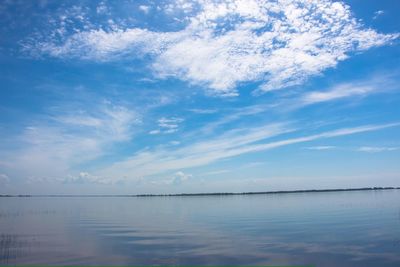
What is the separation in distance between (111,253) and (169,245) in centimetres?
598

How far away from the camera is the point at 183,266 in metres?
24.4

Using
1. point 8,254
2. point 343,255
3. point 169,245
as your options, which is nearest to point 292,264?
point 343,255

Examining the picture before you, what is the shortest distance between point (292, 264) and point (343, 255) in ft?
18.0

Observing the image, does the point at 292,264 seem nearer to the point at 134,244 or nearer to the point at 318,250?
the point at 318,250

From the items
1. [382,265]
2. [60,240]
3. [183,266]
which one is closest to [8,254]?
[60,240]

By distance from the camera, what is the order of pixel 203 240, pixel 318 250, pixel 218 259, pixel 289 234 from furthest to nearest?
pixel 289 234, pixel 203 240, pixel 318 250, pixel 218 259

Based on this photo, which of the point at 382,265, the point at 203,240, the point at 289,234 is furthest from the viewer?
the point at 289,234

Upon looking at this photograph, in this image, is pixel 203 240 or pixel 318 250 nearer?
pixel 318 250

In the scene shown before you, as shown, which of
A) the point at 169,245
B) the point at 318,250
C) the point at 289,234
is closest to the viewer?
the point at 318,250

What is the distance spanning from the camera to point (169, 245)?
33.2 meters

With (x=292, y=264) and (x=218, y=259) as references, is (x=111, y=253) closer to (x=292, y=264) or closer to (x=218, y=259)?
(x=218, y=259)

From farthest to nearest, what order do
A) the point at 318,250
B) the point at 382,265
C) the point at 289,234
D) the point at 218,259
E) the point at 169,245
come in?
the point at 289,234 → the point at 169,245 → the point at 318,250 → the point at 218,259 → the point at 382,265

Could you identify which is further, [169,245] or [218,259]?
[169,245]

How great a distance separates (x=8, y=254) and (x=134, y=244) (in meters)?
11.4
